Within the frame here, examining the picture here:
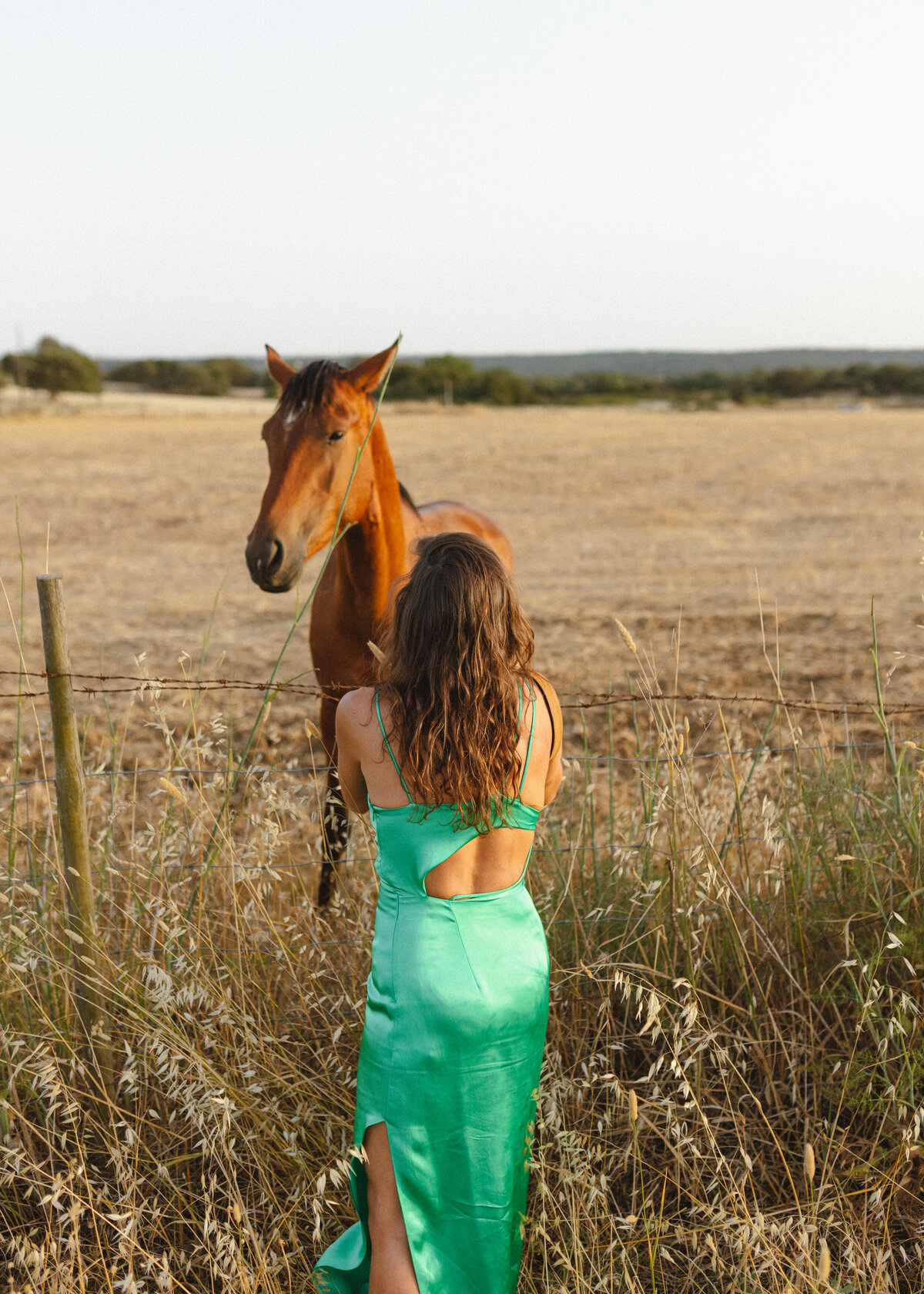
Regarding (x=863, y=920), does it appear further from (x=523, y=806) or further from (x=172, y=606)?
(x=172, y=606)

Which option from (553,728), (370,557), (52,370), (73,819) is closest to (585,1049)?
(553,728)

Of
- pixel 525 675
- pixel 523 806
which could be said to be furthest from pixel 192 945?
pixel 525 675

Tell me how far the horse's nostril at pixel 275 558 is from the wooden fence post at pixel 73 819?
1.00 metres

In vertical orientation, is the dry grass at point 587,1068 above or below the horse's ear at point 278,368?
below

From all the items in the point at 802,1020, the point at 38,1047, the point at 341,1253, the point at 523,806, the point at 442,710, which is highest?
the point at 442,710

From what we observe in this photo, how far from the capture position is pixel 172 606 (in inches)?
419

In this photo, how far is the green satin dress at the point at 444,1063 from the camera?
195cm

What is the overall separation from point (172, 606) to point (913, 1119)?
9572 millimetres

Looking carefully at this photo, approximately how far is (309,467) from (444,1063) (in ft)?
7.63

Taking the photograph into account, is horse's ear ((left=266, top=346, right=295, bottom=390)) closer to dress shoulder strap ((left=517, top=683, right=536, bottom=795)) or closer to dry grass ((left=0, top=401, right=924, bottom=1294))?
dry grass ((left=0, top=401, right=924, bottom=1294))

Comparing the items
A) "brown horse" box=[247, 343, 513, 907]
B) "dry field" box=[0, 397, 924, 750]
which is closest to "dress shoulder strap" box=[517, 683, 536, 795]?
"dry field" box=[0, 397, 924, 750]

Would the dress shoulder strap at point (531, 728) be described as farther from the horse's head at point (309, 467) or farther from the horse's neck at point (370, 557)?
the horse's neck at point (370, 557)

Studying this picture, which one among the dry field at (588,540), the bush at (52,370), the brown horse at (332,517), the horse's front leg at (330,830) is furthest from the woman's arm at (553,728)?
the bush at (52,370)

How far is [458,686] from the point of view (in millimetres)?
1984
